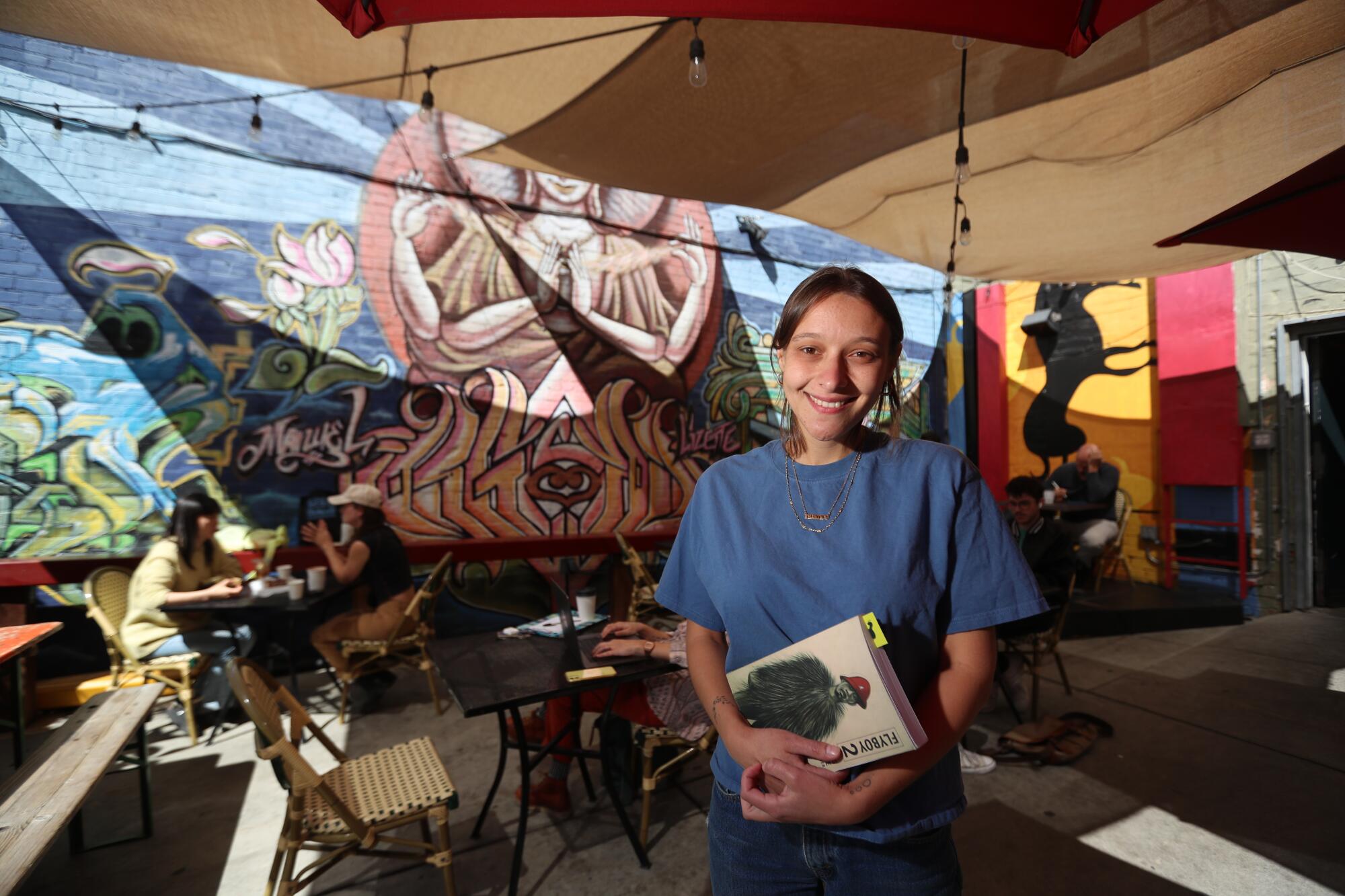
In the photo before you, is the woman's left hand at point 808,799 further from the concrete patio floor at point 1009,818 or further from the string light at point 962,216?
the string light at point 962,216

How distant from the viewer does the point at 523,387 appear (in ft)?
21.8

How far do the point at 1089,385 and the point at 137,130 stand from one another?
9875mm

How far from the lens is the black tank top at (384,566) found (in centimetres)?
461

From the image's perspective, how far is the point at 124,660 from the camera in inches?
163

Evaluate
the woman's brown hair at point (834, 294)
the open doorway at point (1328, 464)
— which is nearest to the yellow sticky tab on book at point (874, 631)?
the woman's brown hair at point (834, 294)

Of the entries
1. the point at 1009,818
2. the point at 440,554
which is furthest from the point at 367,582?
the point at 1009,818

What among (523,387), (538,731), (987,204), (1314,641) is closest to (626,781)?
(538,731)

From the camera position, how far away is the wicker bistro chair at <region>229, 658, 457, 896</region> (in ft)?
7.27

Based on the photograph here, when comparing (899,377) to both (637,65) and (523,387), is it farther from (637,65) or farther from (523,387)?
(523,387)

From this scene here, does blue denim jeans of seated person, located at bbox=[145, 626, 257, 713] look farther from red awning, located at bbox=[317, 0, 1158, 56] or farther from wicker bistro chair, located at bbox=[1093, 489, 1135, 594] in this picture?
wicker bistro chair, located at bbox=[1093, 489, 1135, 594]

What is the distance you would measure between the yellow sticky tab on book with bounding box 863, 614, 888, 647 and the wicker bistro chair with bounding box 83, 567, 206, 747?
4.61 metres

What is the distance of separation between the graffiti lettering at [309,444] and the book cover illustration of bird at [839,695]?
5.59m

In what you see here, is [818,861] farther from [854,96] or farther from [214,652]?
[214,652]

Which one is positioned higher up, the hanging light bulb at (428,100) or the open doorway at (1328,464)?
the hanging light bulb at (428,100)
